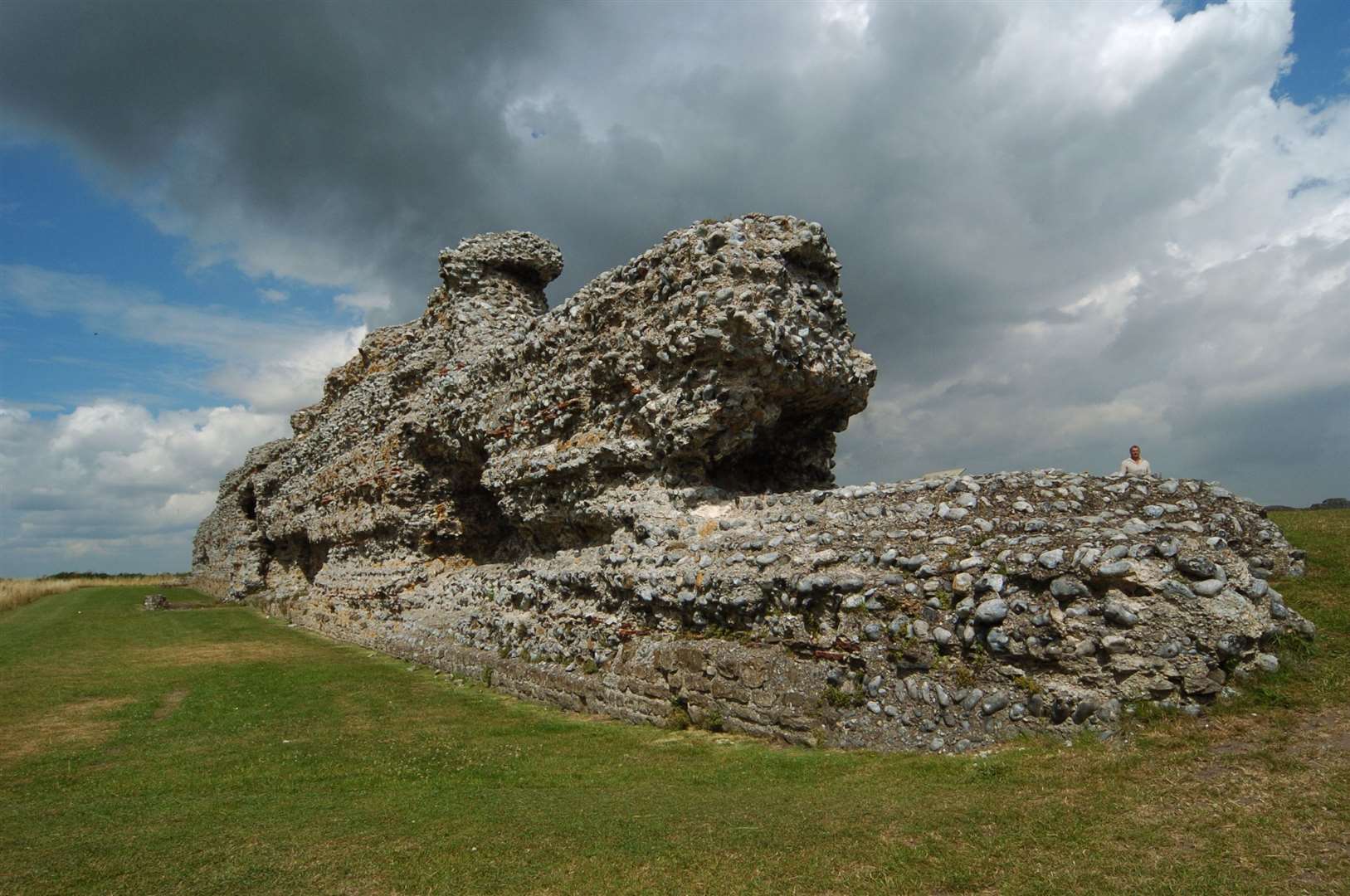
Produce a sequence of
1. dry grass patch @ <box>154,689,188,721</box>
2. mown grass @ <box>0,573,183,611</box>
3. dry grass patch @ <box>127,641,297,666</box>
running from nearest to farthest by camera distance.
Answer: dry grass patch @ <box>154,689,188,721</box>, dry grass patch @ <box>127,641,297,666</box>, mown grass @ <box>0,573,183,611</box>

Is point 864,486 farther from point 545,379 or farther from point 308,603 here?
point 308,603

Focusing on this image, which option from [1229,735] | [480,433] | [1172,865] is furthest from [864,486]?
[480,433]

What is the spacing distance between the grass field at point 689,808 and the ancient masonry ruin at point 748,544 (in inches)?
19.3

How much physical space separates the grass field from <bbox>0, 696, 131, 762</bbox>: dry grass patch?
93 millimetres

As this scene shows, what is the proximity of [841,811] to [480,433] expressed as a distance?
9933 mm

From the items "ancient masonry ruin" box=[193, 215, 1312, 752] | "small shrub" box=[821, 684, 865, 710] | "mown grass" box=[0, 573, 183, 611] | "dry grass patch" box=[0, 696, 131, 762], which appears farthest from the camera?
Answer: "mown grass" box=[0, 573, 183, 611]

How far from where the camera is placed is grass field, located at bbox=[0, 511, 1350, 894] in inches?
165

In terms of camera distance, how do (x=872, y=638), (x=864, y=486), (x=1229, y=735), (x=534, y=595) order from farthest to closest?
(x=534, y=595), (x=864, y=486), (x=872, y=638), (x=1229, y=735)

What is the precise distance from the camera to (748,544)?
852cm

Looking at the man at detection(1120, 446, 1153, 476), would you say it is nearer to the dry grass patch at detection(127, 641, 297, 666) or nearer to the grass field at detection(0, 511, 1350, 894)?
the grass field at detection(0, 511, 1350, 894)

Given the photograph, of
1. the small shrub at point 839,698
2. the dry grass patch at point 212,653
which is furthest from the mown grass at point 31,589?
the small shrub at point 839,698

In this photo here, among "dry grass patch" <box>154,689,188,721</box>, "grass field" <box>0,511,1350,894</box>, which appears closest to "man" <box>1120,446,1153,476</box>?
"grass field" <box>0,511,1350,894</box>

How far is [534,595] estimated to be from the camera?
1138 centimetres

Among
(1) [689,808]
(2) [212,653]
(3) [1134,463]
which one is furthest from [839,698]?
(2) [212,653]
